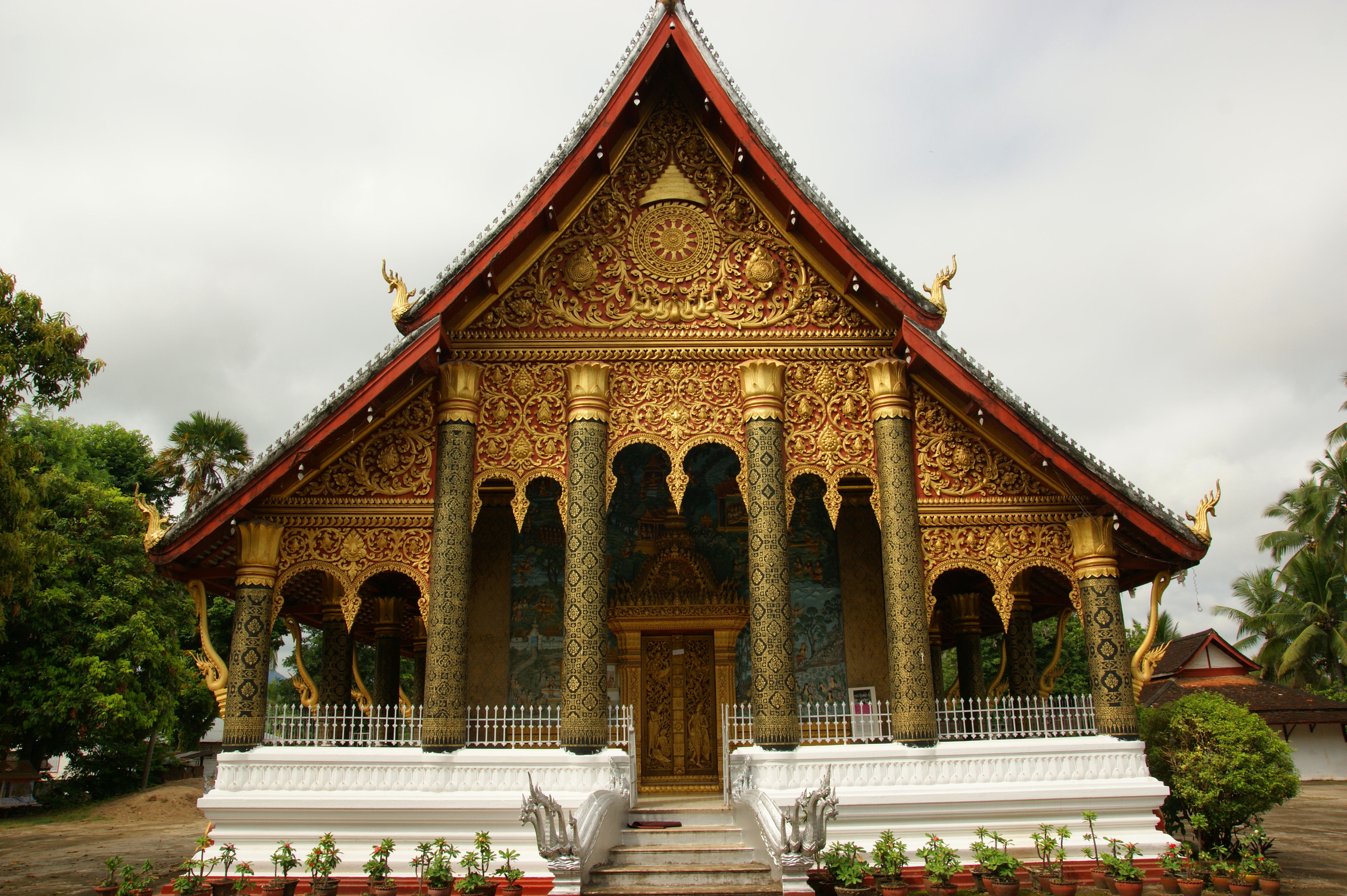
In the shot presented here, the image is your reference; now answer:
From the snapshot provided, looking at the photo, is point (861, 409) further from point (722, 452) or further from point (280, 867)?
point (280, 867)

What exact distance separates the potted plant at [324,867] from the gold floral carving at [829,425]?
5612 mm

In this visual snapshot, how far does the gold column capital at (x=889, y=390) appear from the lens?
1001 cm

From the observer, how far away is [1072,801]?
8.83 metres

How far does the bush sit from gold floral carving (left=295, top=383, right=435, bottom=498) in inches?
325

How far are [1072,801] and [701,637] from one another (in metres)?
4.78

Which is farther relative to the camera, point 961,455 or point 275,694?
point 275,694

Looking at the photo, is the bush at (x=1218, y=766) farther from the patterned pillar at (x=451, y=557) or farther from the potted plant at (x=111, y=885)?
the potted plant at (x=111, y=885)

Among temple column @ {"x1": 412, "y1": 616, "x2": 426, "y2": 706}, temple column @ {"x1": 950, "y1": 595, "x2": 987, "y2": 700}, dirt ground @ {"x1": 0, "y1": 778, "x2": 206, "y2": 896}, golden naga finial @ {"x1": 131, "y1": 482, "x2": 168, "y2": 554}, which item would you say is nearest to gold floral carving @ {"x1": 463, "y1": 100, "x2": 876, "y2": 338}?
golden naga finial @ {"x1": 131, "y1": 482, "x2": 168, "y2": 554}

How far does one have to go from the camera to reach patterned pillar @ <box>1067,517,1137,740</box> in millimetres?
9211

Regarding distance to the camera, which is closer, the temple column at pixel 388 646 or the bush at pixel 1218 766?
the bush at pixel 1218 766

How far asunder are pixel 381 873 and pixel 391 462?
407cm

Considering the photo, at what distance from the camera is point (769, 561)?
943 centimetres

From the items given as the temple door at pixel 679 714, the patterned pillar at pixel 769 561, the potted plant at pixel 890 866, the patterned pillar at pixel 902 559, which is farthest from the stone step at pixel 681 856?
the temple door at pixel 679 714

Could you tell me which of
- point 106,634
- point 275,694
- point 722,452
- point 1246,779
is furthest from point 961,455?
point 275,694
